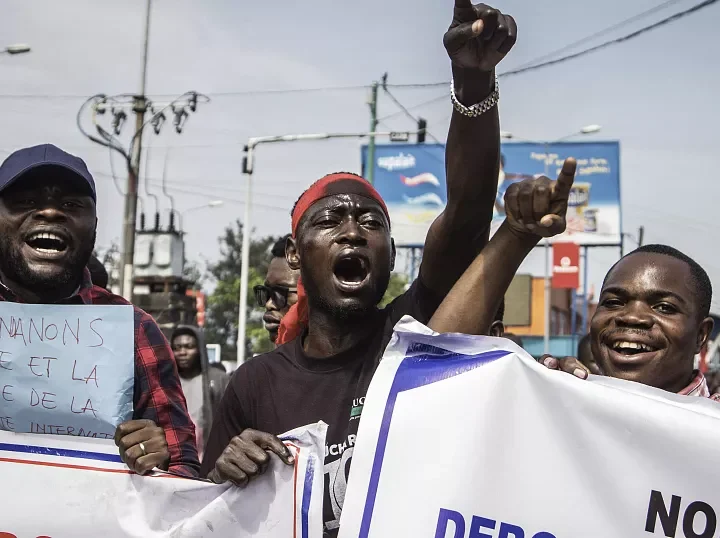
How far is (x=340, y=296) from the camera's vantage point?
2.39m

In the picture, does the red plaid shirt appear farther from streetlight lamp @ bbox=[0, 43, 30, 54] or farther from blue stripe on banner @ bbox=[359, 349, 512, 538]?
streetlight lamp @ bbox=[0, 43, 30, 54]

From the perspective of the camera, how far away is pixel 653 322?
7.43 ft

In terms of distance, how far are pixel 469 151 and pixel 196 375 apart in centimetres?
520

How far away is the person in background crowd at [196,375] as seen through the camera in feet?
22.0

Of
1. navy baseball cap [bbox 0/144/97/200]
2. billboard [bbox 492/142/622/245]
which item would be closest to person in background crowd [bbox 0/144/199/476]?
navy baseball cap [bbox 0/144/97/200]

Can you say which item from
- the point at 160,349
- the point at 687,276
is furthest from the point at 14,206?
the point at 687,276

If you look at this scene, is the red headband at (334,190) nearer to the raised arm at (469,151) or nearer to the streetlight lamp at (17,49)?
the raised arm at (469,151)

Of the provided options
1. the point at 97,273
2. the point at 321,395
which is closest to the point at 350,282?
the point at 321,395

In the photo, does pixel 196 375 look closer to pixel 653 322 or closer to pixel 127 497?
pixel 127 497

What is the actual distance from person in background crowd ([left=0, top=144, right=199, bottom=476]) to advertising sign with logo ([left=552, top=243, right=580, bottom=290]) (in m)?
33.2

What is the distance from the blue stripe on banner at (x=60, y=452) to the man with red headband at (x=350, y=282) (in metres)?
0.24

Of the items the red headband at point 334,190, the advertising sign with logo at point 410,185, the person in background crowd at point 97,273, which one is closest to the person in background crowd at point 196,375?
the person in background crowd at point 97,273

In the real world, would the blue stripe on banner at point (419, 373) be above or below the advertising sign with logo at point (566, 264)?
below

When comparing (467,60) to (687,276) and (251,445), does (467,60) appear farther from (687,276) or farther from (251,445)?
(251,445)
